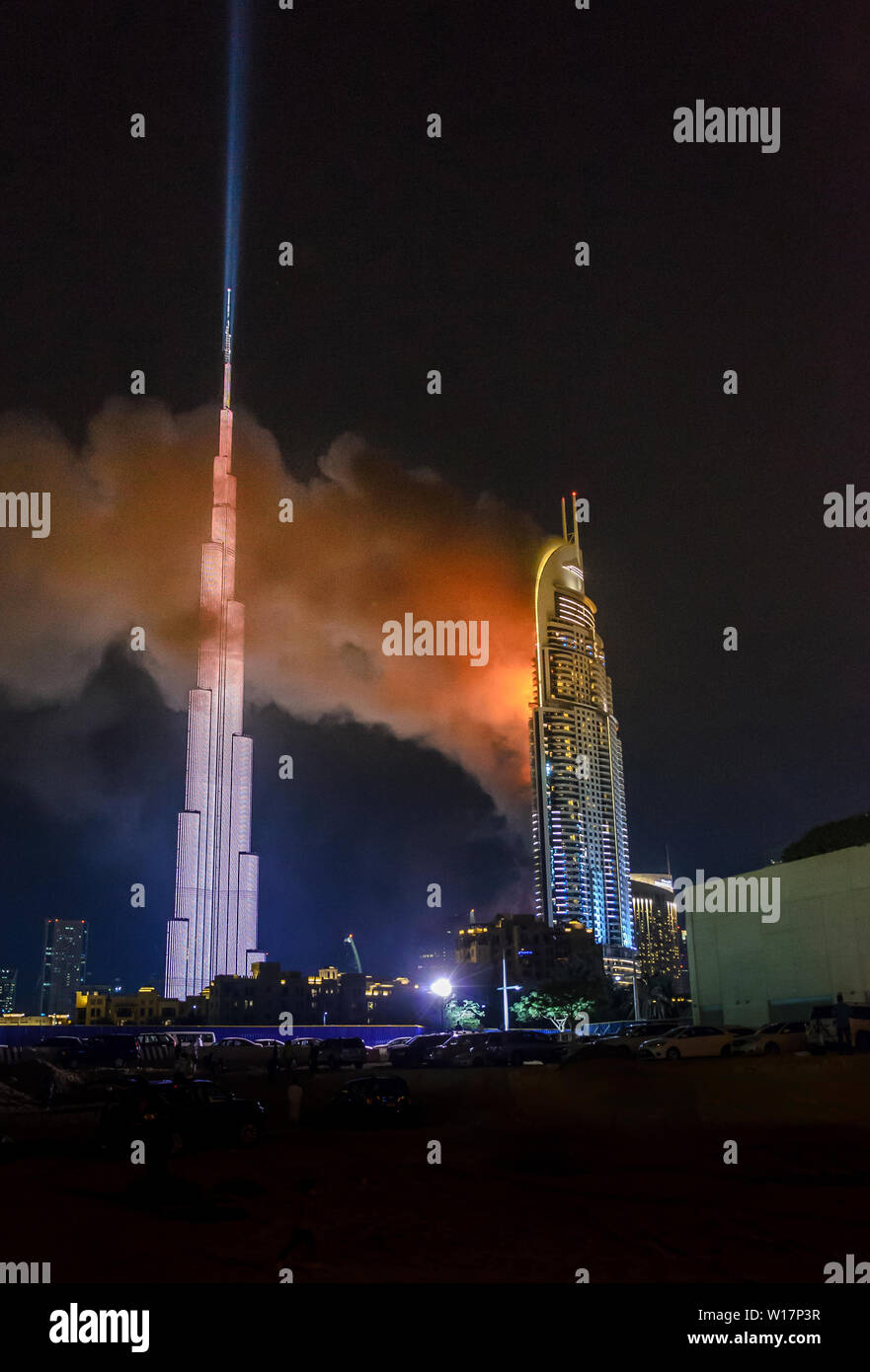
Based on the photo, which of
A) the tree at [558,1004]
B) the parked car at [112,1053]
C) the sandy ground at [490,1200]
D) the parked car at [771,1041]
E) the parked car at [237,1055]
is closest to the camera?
the sandy ground at [490,1200]

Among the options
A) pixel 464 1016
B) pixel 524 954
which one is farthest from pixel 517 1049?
pixel 524 954

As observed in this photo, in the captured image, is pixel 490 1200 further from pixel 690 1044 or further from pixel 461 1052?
pixel 461 1052

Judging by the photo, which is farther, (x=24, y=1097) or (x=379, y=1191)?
(x=24, y=1097)

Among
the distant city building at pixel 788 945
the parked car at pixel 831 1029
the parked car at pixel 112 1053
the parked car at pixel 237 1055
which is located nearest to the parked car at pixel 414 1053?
the parked car at pixel 237 1055

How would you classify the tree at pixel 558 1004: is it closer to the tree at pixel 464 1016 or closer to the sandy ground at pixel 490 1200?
the tree at pixel 464 1016
